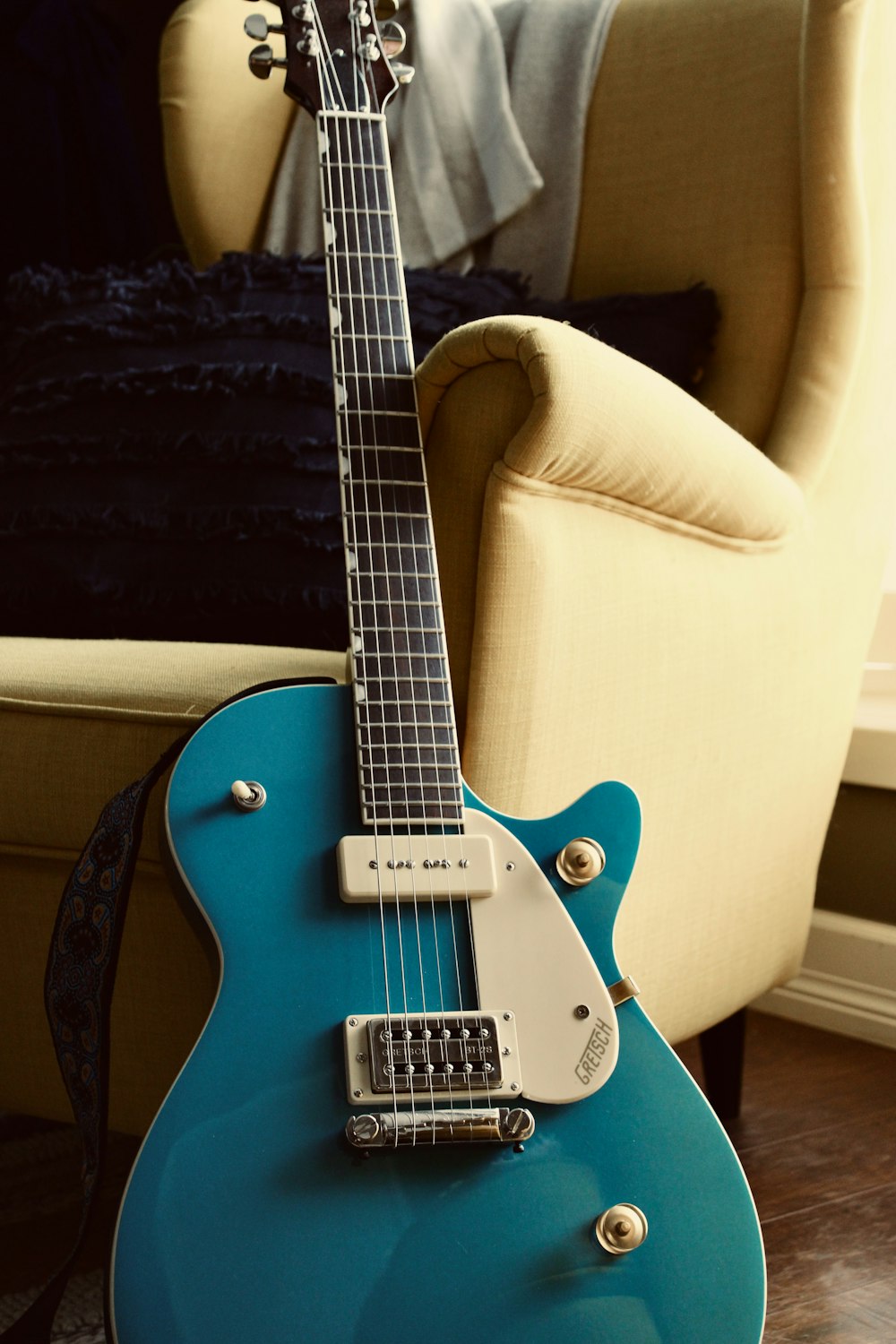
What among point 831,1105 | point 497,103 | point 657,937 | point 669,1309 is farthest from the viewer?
point 497,103

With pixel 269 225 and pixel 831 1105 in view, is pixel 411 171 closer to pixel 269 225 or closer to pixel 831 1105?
pixel 269 225

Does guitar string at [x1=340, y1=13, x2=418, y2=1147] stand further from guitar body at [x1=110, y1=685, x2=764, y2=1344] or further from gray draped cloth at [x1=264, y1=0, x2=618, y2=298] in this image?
gray draped cloth at [x1=264, y1=0, x2=618, y2=298]

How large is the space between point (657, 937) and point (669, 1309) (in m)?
0.32

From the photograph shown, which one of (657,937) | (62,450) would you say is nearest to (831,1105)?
(657,937)

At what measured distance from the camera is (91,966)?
69cm

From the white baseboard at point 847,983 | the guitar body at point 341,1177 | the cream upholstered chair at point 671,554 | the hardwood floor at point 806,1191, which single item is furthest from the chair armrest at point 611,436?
the white baseboard at point 847,983

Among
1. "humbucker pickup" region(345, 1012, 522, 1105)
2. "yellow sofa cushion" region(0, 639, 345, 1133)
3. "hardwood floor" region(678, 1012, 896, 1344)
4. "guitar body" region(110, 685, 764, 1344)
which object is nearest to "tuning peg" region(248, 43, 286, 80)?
"yellow sofa cushion" region(0, 639, 345, 1133)

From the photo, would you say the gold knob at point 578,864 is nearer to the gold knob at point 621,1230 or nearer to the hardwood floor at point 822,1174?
the gold knob at point 621,1230

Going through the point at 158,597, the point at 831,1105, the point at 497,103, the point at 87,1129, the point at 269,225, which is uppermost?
the point at 497,103

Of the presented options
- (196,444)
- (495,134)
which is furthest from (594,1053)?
(495,134)

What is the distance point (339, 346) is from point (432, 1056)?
47 centimetres

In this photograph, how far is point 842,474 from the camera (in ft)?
3.37

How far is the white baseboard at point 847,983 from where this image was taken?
131cm

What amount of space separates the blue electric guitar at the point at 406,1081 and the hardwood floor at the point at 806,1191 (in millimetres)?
78
